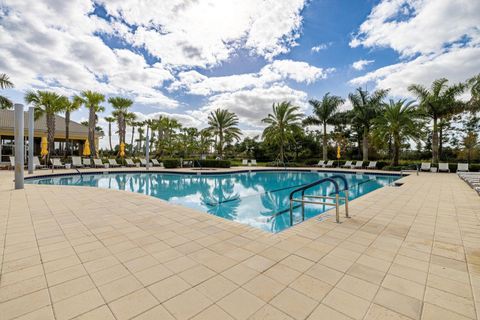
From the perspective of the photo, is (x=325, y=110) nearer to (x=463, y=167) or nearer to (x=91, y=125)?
(x=463, y=167)

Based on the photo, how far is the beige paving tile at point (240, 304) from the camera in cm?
164

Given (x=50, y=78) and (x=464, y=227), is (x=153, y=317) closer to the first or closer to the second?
(x=464, y=227)

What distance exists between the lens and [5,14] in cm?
755

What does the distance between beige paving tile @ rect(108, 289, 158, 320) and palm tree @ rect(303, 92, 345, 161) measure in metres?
22.8

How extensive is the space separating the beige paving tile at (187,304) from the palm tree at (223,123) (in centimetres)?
2158

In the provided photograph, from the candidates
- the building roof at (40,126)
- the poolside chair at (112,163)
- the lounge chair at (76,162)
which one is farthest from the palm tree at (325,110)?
the building roof at (40,126)

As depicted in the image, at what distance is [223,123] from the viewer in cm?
2359

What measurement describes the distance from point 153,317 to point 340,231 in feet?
10.1

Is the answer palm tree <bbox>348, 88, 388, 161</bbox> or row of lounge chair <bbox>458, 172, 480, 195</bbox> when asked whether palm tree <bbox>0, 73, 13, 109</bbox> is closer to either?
row of lounge chair <bbox>458, 172, 480, 195</bbox>

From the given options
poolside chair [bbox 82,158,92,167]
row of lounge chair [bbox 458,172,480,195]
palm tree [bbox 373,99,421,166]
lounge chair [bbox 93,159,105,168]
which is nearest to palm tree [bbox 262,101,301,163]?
palm tree [bbox 373,99,421,166]

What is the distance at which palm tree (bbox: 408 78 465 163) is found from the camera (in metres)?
16.3

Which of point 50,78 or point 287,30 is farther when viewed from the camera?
point 50,78

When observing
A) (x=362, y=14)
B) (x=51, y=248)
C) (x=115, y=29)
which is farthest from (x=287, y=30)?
(x=51, y=248)

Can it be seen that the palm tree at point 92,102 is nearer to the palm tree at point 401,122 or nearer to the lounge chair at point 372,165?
the palm tree at point 401,122
